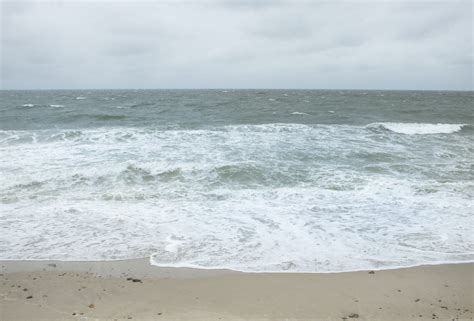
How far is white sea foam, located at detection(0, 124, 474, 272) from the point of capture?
6.04 m

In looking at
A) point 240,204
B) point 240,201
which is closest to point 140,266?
point 240,204

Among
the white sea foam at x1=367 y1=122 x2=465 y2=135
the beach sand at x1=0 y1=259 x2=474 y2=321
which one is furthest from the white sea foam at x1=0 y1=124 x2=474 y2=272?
the white sea foam at x1=367 y1=122 x2=465 y2=135

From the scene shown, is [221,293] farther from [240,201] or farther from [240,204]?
[240,201]

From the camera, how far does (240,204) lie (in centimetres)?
836

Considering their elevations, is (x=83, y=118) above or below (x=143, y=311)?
above

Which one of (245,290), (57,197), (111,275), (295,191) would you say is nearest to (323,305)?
(245,290)

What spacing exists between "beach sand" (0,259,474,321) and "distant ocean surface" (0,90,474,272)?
313mm

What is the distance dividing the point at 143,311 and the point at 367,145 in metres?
12.8

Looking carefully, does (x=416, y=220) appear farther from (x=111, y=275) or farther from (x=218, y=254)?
(x=111, y=275)

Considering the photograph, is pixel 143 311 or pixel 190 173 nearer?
pixel 143 311

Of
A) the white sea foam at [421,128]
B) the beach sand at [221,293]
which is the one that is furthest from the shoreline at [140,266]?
the white sea foam at [421,128]

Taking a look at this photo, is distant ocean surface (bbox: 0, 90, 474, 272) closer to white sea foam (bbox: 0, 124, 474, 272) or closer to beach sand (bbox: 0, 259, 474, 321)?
white sea foam (bbox: 0, 124, 474, 272)

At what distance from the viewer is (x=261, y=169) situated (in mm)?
11094

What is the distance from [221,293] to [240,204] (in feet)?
11.9
